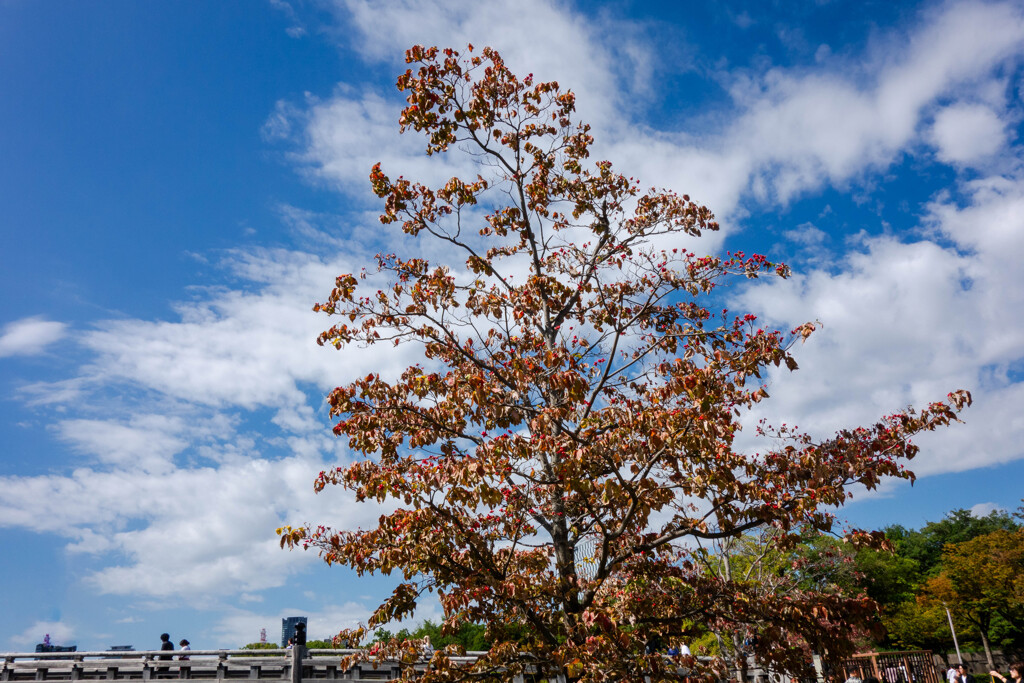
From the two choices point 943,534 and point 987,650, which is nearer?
point 987,650

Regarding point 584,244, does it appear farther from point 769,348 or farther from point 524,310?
point 769,348

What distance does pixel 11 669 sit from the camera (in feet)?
71.7

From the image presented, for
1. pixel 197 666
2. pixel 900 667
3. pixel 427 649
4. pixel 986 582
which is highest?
pixel 427 649

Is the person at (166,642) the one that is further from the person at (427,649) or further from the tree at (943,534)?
the tree at (943,534)

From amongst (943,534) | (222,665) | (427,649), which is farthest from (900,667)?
(943,534)

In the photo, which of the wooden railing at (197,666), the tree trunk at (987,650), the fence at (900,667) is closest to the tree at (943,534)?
the tree trunk at (987,650)

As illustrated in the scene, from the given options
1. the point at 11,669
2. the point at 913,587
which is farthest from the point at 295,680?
the point at 913,587

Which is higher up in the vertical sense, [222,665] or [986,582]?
[222,665]

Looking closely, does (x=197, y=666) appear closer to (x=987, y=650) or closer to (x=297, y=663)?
(x=297, y=663)

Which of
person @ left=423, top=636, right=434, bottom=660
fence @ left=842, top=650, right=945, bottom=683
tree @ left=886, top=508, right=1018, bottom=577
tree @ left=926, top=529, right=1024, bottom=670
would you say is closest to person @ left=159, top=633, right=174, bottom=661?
person @ left=423, top=636, right=434, bottom=660

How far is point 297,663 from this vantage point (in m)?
18.0

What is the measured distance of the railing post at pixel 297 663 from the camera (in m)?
17.9

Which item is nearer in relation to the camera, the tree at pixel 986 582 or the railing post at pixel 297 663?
the railing post at pixel 297 663

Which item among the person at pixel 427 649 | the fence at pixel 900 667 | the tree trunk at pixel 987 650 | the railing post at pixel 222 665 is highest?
the person at pixel 427 649
